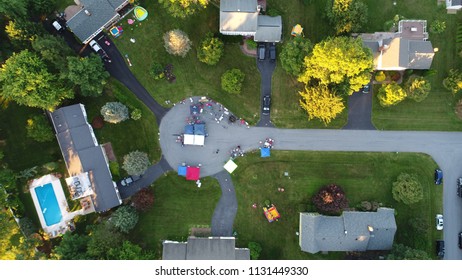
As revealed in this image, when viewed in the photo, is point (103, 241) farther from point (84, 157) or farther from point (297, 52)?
point (297, 52)

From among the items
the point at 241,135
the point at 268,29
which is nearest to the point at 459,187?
the point at 241,135

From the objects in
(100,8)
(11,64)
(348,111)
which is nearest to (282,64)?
(348,111)

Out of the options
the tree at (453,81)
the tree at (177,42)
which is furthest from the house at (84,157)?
the tree at (453,81)

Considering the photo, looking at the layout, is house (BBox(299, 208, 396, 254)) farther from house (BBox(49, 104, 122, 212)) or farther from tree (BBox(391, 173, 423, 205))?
house (BBox(49, 104, 122, 212))

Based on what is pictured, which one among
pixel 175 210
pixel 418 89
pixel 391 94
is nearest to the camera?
pixel 391 94

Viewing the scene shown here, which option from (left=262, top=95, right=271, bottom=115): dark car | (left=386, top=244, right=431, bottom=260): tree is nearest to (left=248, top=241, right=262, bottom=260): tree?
(left=386, top=244, right=431, bottom=260): tree
